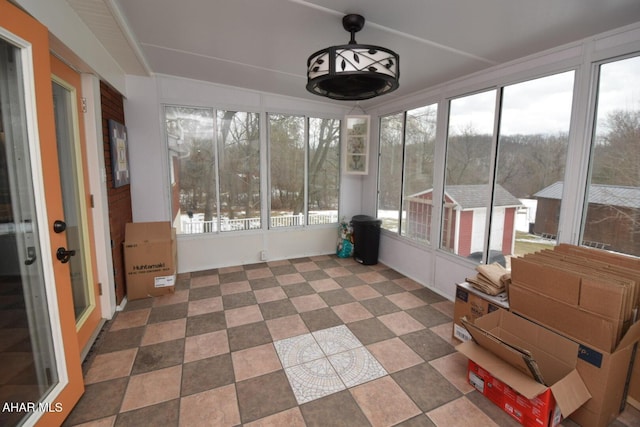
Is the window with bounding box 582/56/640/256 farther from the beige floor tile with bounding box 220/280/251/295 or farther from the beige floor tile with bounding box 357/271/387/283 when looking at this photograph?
the beige floor tile with bounding box 220/280/251/295

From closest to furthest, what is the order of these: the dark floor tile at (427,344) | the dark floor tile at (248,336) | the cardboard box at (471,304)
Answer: the cardboard box at (471,304), the dark floor tile at (427,344), the dark floor tile at (248,336)

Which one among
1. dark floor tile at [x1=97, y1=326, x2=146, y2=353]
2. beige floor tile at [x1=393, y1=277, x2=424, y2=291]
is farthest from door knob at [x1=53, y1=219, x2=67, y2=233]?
beige floor tile at [x1=393, y1=277, x2=424, y2=291]

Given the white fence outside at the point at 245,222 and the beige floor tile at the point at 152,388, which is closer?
the beige floor tile at the point at 152,388

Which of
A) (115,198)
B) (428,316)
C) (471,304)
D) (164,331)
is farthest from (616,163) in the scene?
(115,198)

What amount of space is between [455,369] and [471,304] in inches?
21.3

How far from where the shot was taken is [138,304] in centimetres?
321

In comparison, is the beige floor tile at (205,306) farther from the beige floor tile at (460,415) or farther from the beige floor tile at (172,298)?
the beige floor tile at (460,415)

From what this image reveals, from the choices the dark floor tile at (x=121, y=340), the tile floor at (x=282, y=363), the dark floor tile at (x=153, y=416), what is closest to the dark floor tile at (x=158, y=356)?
the tile floor at (x=282, y=363)

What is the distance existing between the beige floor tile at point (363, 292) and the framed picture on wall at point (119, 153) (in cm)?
290

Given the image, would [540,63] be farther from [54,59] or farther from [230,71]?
[54,59]

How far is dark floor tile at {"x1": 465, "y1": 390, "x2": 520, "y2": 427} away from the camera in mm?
1772

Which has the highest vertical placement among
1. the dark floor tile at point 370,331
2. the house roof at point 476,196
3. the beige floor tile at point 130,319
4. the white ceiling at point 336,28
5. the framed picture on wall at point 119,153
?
the white ceiling at point 336,28

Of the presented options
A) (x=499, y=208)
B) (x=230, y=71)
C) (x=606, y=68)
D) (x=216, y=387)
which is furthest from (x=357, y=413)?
(x=230, y=71)

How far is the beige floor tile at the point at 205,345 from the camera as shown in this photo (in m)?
2.37
